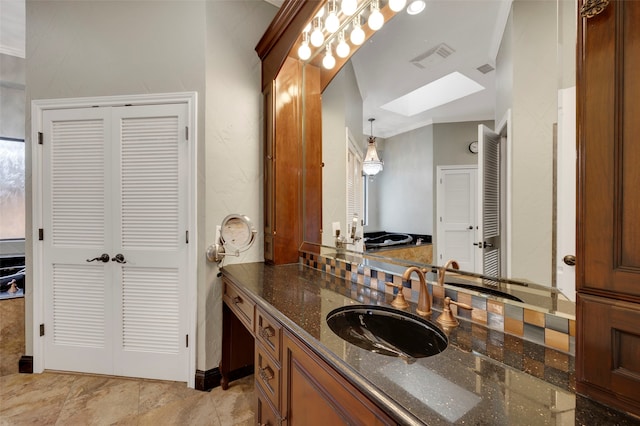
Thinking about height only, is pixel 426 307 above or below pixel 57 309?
above

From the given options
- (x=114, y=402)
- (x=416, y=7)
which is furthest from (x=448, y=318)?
(x=114, y=402)

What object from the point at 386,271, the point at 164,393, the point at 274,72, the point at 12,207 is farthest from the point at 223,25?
the point at 12,207

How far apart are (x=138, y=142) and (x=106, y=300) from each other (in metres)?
1.20

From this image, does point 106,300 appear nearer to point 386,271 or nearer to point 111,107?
point 111,107

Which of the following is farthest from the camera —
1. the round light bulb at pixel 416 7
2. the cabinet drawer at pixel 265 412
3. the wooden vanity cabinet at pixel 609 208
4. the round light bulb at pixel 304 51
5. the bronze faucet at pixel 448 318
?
the round light bulb at pixel 304 51

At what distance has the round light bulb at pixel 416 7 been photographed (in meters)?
1.38

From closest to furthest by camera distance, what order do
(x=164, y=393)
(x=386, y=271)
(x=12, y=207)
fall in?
(x=386, y=271), (x=164, y=393), (x=12, y=207)

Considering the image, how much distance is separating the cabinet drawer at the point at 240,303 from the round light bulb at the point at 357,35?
1.59m

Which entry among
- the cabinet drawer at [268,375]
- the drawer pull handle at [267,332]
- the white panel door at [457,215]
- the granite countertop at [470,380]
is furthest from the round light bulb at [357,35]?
the cabinet drawer at [268,375]

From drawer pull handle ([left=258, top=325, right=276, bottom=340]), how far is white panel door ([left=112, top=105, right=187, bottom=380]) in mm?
1003

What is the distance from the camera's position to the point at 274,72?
81.0 inches

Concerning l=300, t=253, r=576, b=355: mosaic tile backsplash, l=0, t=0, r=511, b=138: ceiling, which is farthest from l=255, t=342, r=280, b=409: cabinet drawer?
l=0, t=0, r=511, b=138: ceiling

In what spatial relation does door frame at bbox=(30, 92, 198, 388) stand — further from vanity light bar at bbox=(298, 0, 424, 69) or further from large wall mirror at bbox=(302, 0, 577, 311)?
large wall mirror at bbox=(302, 0, 577, 311)

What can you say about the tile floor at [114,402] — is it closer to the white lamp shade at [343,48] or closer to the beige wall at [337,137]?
the beige wall at [337,137]
